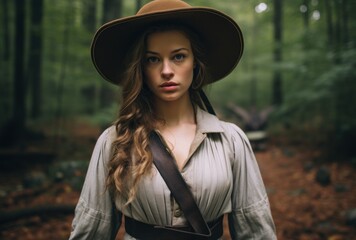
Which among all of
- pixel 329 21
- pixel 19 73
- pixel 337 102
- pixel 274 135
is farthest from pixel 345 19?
pixel 19 73

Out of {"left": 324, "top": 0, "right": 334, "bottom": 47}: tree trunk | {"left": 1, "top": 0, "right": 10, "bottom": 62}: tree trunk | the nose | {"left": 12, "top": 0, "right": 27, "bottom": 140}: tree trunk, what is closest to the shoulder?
the nose

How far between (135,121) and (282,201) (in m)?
4.52

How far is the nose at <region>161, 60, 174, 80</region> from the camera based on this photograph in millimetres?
1901

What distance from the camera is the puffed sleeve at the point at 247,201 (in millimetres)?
1916

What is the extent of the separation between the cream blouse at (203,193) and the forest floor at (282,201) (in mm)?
2799

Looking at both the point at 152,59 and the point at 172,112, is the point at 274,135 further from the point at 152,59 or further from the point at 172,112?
the point at 152,59

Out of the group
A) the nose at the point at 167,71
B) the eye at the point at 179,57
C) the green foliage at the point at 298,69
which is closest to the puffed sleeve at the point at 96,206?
the nose at the point at 167,71

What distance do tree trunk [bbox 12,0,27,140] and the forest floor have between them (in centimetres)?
159

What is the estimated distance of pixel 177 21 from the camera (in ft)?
6.53

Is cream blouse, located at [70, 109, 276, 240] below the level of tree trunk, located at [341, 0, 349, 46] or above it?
below

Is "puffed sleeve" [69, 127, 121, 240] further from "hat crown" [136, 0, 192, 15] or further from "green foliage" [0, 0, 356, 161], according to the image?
"green foliage" [0, 0, 356, 161]

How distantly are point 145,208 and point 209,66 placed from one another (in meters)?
1.12

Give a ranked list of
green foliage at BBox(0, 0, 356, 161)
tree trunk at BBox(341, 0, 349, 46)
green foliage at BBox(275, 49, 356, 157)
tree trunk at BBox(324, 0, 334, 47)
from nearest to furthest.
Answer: tree trunk at BBox(341, 0, 349, 46)
green foliage at BBox(275, 49, 356, 157)
green foliage at BBox(0, 0, 356, 161)
tree trunk at BBox(324, 0, 334, 47)

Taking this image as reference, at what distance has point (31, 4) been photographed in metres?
11.5
